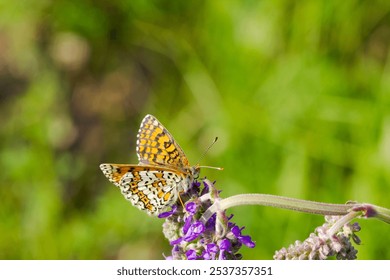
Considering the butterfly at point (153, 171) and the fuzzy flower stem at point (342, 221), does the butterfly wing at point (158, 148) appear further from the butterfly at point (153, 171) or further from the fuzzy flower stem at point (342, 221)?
the fuzzy flower stem at point (342, 221)

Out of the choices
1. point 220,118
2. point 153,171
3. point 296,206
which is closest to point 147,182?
point 153,171

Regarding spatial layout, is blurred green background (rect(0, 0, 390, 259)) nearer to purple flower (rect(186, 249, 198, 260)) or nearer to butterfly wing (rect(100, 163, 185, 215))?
butterfly wing (rect(100, 163, 185, 215))

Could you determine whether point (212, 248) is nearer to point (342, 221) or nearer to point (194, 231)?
point (194, 231)

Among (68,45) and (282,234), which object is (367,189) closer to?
(282,234)

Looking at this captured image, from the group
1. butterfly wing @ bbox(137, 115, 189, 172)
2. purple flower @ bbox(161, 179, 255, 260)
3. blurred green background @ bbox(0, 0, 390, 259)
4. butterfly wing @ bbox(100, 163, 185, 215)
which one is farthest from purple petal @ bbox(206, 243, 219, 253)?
blurred green background @ bbox(0, 0, 390, 259)

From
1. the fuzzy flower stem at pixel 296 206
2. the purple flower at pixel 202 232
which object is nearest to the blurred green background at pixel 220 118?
the fuzzy flower stem at pixel 296 206

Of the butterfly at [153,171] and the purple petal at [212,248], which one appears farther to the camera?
the butterfly at [153,171]
